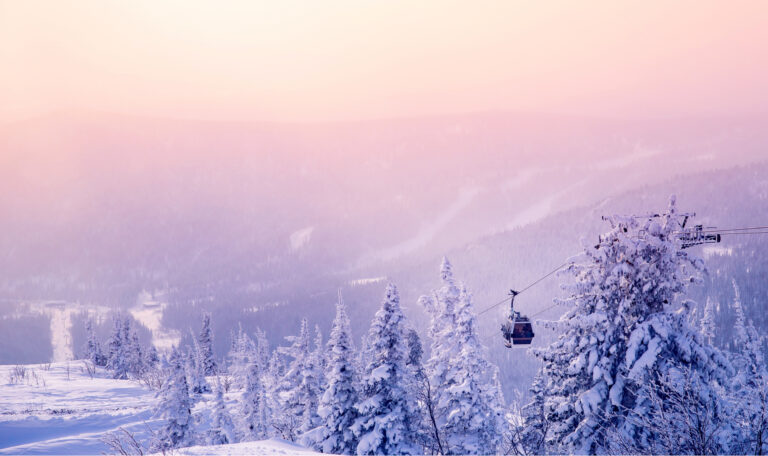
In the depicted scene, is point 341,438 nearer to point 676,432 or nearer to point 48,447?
point 676,432

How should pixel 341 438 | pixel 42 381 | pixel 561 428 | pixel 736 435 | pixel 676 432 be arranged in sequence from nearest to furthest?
pixel 676 432
pixel 736 435
pixel 561 428
pixel 341 438
pixel 42 381

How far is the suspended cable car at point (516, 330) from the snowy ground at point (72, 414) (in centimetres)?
1058

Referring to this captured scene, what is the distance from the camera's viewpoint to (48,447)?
31828mm

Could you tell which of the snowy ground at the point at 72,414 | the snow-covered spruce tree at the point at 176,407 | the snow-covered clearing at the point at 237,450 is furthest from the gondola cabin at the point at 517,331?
the snow-covered spruce tree at the point at 176,407

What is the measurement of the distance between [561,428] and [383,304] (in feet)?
34.0

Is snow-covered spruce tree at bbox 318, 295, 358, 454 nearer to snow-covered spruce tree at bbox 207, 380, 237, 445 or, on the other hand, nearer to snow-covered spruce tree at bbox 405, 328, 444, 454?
snow-covered spruce tree at bbox 405, 328, 444, 454

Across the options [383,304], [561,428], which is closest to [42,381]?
[383,304]

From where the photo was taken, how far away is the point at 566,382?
688 inches

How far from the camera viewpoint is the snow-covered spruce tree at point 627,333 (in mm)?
15016

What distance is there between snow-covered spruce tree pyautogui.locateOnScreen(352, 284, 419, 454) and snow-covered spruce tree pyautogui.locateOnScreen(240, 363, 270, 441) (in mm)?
19100

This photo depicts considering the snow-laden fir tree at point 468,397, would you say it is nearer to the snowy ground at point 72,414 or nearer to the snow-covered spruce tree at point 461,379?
the snow-covered spruce tree at point 461,379

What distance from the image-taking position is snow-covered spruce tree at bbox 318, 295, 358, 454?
2498 centimetres

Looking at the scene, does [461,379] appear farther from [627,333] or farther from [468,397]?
[627,333]

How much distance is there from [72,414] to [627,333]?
44.8m
